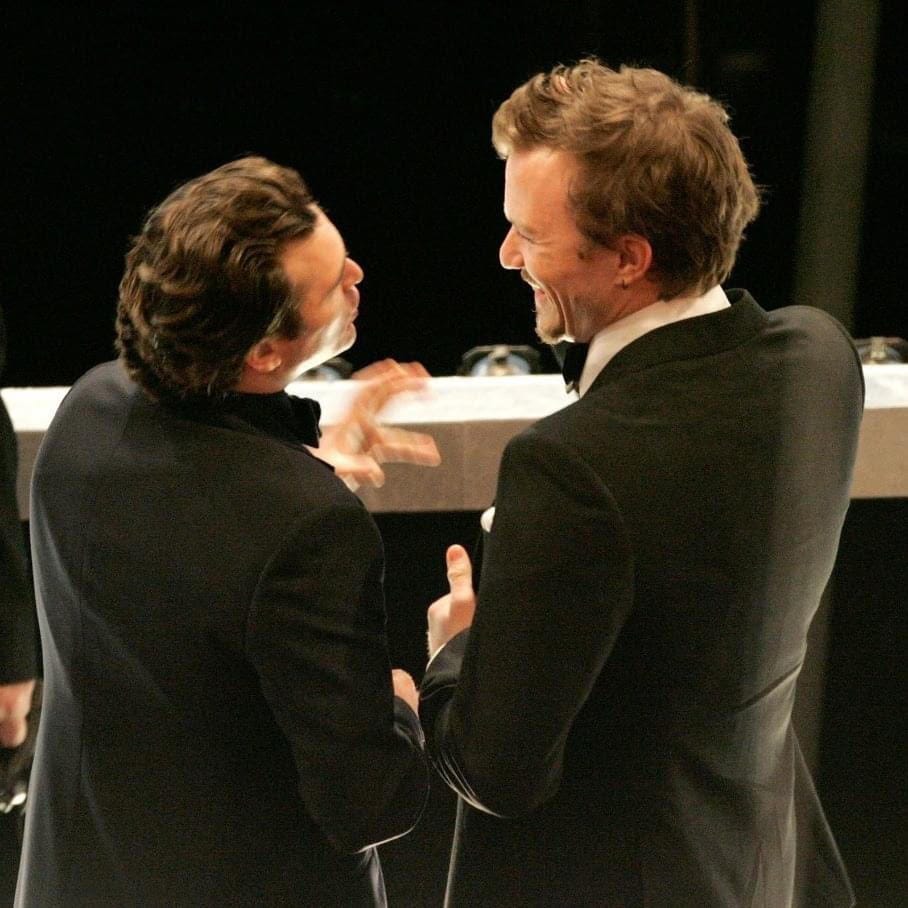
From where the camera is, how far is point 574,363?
1.06m

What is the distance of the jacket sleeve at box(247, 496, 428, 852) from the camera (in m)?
0.98

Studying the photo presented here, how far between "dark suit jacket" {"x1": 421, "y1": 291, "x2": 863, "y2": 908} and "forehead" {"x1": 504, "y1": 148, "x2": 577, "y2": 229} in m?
0.13

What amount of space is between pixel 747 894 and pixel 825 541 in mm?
367

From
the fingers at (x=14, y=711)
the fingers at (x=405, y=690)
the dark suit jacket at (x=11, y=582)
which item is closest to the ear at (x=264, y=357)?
the fingers at (x=405, y=690)

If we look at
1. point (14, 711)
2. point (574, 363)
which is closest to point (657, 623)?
point (574, 363)

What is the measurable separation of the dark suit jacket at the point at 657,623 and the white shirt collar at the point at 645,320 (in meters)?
0.02

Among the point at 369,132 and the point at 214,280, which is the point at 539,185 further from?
the point at 369,132

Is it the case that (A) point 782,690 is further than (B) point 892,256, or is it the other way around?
(B) point 892,256

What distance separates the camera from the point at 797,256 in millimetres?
638

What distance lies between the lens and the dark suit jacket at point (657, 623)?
0.93 meters

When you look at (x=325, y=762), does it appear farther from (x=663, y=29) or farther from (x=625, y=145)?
(x=663, y=29)

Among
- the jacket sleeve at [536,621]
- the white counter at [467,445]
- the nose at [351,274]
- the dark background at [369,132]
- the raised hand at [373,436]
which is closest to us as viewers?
the jacket sleeve at [536,621]

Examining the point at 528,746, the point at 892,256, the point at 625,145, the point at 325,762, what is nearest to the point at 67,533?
the point at 325,762

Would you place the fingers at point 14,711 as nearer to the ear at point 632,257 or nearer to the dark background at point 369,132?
the ear at point 632,257
